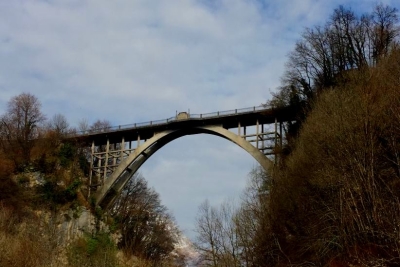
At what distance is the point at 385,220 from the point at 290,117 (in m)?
16.3

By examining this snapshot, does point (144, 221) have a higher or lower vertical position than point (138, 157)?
lower

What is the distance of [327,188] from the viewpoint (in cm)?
1686

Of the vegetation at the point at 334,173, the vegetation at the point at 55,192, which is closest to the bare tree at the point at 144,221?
the vegetation at the point at 55,192

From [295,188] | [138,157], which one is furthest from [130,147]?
[295,188]

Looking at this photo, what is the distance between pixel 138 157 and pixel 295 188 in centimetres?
1615

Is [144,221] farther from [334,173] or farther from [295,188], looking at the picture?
[334,173]

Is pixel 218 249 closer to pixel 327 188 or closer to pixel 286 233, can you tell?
pixel 286 233

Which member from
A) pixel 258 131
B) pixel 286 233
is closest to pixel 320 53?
pixel 258 131

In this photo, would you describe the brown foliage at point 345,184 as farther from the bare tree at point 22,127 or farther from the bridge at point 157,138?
the bare tree at point 22,127

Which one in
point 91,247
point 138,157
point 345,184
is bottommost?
point 91,247

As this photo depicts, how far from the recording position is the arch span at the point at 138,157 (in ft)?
107

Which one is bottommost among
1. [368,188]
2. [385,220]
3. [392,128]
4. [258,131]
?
[385,220]

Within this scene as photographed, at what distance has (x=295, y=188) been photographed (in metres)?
20.6

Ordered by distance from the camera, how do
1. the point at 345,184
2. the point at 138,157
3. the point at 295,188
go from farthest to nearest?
the point at 138,157, the point at 295,188, the point at 345,184
